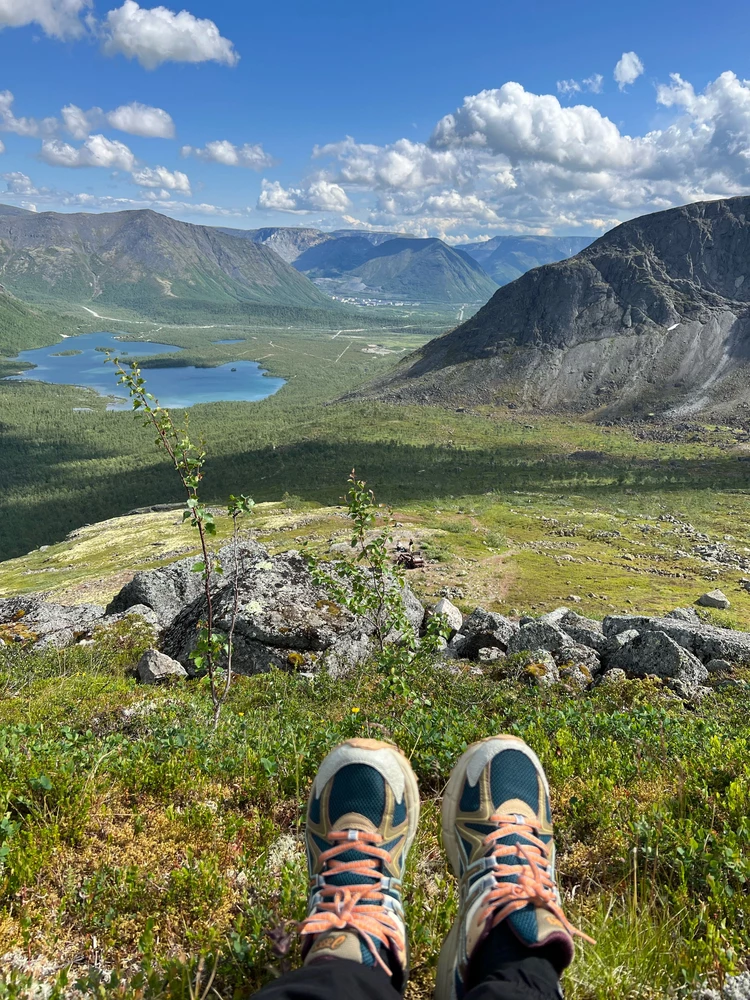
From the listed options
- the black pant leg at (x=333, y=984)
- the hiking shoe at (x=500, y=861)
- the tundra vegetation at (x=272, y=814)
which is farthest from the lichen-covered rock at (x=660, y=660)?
the black pant leg at (x=333, y=984)

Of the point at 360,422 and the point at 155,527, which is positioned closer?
the point at 155,527

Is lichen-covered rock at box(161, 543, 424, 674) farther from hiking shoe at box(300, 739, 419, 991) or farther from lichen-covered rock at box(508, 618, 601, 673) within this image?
hiking shoe at box(300, 739, 419, 991)

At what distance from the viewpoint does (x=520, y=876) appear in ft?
10.2

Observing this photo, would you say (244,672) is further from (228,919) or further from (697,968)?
(697,968)

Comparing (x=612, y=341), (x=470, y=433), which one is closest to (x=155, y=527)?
(x=470, y=433)

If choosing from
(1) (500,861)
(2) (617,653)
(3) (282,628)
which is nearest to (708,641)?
(2) (617,653)

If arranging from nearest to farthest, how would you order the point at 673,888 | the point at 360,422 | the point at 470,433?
the point at 673,888 → the point at 470,433 → the point at 360,422

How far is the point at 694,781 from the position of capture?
426cm

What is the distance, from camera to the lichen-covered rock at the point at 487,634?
1313cm

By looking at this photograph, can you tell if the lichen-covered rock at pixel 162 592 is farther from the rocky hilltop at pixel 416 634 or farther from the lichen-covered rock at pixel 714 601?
the lichen-covered rock at pixel 714 601

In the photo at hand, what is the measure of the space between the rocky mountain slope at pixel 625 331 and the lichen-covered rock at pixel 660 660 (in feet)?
399

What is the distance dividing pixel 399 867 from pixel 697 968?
1.58 meters

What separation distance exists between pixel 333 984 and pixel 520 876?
1232 mm

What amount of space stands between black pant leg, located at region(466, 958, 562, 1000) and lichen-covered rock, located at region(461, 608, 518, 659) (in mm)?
10522
